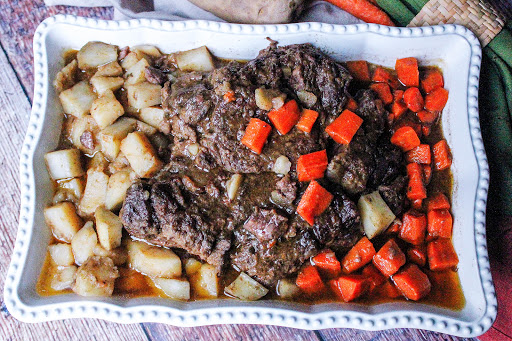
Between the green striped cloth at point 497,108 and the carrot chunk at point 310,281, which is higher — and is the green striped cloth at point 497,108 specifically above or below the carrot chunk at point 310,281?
above

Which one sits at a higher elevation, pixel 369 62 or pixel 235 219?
pixel 369 62

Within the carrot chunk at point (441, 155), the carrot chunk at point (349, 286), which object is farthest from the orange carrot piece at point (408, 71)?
the carrot chunk at point (349, 286)

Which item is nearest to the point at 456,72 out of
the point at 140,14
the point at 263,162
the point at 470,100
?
the point at 470,100

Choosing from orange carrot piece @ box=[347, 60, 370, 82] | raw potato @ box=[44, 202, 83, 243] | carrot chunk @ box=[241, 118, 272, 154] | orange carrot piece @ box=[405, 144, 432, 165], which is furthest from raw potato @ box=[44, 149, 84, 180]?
orange carrot piece @ box=[405, 144, 432, 165]

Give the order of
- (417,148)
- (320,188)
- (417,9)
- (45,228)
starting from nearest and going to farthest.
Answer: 1. (320,188)
2. (45,228)
3. (417,148)
4. (417,9)

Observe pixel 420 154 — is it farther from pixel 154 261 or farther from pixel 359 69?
pixel 154 261

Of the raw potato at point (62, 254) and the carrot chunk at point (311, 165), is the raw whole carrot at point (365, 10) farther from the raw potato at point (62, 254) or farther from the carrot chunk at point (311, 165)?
the raw potato at point (62, 254)

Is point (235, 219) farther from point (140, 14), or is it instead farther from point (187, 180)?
point (140, 14)

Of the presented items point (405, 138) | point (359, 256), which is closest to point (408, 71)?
point (405, 138)
